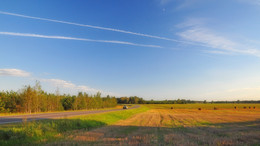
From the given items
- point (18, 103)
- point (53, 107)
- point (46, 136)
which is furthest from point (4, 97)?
point (46, 136)

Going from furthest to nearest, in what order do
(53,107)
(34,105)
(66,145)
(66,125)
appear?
(53,107) < (34,105) < (66,125) < (66,145)

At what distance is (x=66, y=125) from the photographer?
1688 centimetres

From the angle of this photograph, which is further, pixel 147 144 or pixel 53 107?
pixel 53 107

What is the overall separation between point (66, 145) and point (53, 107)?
2046 inches

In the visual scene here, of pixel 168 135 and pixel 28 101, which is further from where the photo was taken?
pixel 28 101

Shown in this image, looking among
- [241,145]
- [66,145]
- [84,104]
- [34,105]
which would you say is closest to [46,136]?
[66,145]

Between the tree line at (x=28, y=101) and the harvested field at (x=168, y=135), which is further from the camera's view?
the tree line at (x=28, y=101)

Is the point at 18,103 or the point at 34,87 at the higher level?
the point at 34,87

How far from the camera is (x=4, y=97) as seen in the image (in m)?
43.6

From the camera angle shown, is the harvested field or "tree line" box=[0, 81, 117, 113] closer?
the harvested field

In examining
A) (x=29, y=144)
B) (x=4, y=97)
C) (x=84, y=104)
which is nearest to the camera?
(x=29, y=144)

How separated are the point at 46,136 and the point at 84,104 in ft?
187

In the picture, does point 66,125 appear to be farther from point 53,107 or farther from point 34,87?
point 53,107

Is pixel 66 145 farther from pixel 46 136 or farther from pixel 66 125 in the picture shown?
pixel 66 125
